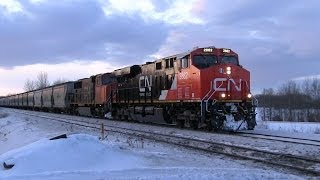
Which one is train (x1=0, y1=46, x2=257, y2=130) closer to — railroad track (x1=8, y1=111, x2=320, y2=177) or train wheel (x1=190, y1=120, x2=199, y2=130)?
train wheel (x1=190, y1=120, x2=199, y2=130)

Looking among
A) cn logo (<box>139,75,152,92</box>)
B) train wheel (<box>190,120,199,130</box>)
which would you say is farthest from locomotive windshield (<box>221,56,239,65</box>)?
cn logo (<box>139,75,152,92</box>)

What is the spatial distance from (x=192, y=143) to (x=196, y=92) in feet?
18.1

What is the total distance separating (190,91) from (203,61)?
1.58m

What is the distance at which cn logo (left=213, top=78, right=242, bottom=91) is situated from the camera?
2130 cm

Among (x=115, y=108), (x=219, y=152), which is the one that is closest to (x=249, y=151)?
(x=219, y=152)

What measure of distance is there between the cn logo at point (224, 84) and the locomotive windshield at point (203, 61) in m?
0.98

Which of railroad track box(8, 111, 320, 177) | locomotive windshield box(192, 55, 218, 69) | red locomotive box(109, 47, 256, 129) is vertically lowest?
railroad track box(8, 111, 320, 177)

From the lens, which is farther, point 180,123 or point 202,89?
point 180,123

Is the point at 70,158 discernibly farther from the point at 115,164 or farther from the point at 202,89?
the point at 202,89

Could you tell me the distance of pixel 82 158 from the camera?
10.9 m

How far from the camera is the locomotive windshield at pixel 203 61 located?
21.8m

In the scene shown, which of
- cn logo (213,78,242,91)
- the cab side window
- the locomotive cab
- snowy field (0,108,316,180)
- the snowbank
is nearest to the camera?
snowy field (0,108,316,180)

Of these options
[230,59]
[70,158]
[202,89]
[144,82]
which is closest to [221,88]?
[202,89]

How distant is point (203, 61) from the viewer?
2195cm
